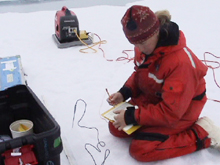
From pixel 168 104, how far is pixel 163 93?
5 centimetres

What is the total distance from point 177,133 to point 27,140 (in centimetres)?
78

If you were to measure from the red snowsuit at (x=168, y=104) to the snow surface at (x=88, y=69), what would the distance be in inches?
3.3

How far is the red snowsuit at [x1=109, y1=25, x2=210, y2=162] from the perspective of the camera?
1231 mm

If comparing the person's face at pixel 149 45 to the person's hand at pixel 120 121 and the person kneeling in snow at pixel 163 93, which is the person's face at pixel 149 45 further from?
the person's hand at pixel 120 121

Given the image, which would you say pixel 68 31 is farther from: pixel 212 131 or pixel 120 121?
pixel 212 131

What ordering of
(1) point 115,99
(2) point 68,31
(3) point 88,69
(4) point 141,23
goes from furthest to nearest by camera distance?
(2) point 68,31, (3) point 88,69, (1) point 115,99, (4) point 141,23

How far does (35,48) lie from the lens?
113 inches

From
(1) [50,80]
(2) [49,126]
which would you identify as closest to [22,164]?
(2) [49,126]

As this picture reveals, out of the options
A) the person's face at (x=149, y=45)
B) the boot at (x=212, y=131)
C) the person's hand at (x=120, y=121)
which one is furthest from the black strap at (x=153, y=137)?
the person's face at (x=149, y=45)

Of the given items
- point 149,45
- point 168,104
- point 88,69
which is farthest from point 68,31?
point 168,104

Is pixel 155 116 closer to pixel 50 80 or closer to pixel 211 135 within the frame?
pixel 211 135

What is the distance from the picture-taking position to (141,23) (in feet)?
3.79

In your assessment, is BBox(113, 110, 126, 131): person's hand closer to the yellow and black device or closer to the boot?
the boot

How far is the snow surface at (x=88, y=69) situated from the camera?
1.50 meters
